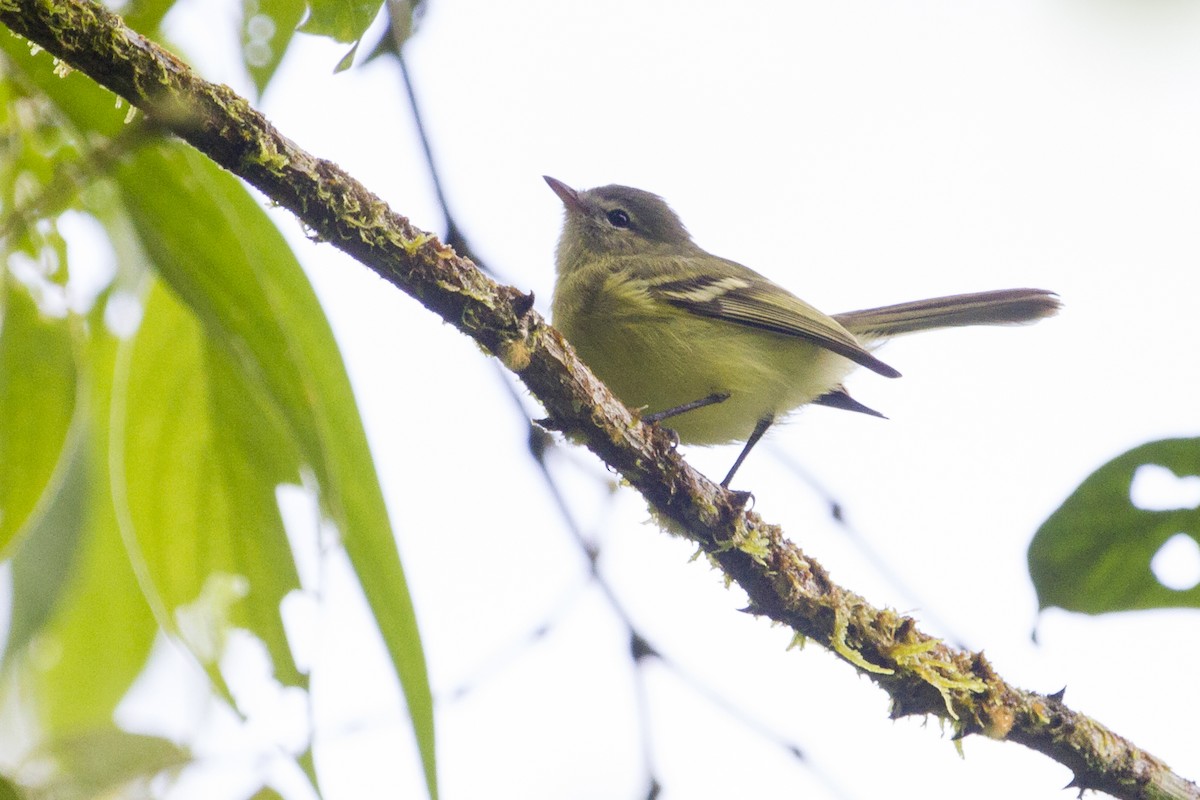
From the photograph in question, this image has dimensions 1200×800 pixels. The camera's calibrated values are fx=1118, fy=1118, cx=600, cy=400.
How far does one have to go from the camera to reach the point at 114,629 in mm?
2984

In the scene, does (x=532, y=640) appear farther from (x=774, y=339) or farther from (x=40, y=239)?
(x=40, y=239)

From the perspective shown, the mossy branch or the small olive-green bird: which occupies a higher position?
the small olive-green bird

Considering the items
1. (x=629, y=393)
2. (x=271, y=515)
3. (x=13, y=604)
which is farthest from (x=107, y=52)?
(x=629, y=393)

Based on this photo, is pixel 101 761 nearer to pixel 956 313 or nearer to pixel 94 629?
pixel 94 629

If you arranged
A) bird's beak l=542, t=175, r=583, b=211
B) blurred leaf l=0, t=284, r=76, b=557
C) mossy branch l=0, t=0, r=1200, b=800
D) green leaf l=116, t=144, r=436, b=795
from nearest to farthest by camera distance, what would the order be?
mossy branch l=0, t=0, r=1200, b=800
green leaf l=116, t=144, r=436, b=795
blurred leaf l=0, t=284, r=76, b=557
bird's beak l=542, t=175, r=583, b=211

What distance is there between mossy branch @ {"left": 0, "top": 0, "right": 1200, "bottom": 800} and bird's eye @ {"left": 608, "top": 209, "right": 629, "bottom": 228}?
3.01 meters

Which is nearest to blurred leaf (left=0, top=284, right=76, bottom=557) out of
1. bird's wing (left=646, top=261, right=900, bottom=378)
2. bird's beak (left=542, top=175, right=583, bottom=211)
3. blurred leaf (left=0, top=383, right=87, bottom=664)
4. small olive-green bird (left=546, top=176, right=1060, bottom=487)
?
blurred leaf (left=0, top=383, right=87, bottom=664)

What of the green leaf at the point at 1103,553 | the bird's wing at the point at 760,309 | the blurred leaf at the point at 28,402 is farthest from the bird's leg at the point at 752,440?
A: the blurred leaf at the point at 28,402

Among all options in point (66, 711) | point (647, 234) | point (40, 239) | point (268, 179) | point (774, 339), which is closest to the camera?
point (268, 179)

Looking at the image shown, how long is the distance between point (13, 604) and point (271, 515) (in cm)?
63

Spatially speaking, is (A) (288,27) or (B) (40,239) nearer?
(A) (288,27)

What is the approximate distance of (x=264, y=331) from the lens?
226cm

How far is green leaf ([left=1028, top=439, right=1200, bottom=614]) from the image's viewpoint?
105 inches

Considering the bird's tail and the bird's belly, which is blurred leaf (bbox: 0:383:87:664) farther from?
the bird's tail
